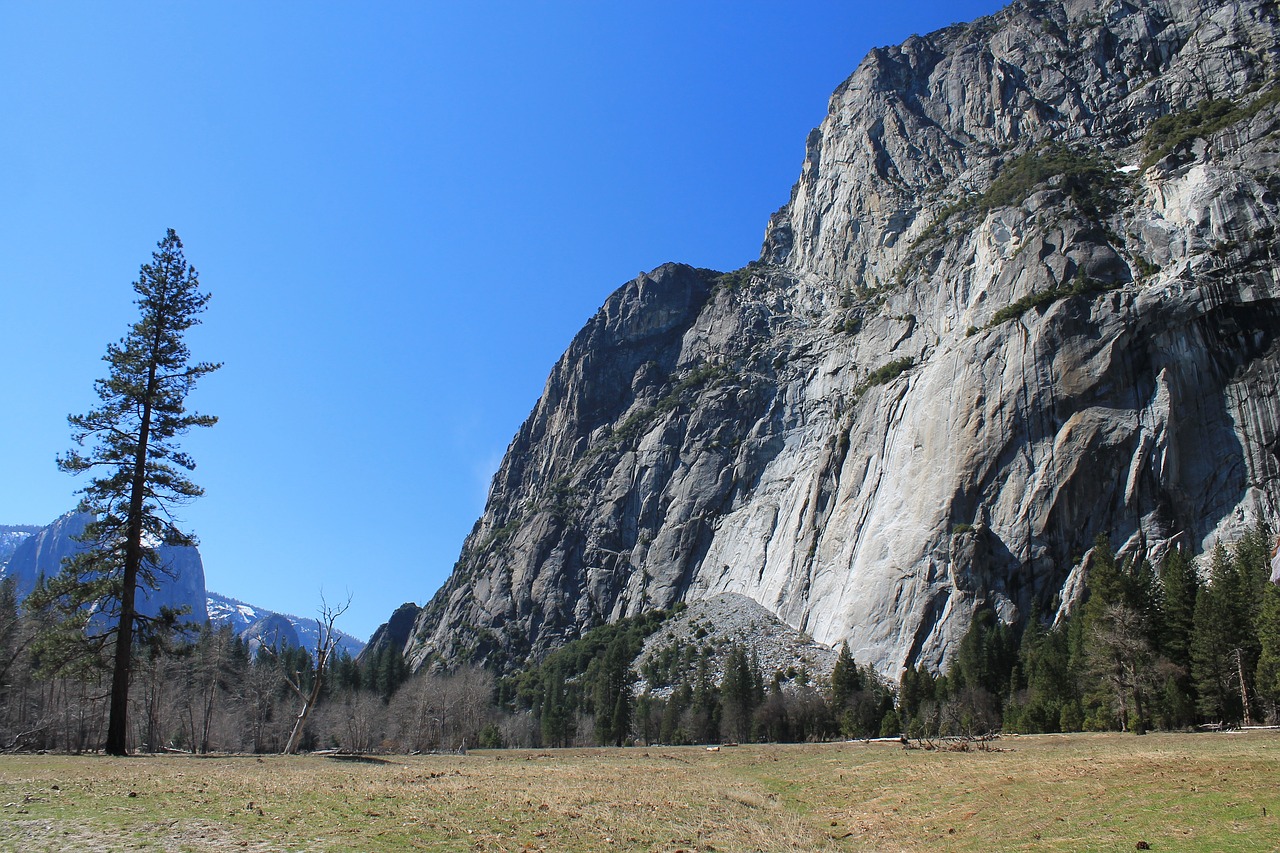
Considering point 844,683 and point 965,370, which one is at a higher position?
point 965,370

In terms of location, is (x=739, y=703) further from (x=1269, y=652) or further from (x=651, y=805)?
(x=651, y=805)

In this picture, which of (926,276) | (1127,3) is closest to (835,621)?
(926,276)

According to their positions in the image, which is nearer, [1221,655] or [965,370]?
[1221,655]

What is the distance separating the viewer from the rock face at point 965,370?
293 feet

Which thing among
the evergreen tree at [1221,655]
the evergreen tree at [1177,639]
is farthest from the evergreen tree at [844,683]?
the evergreen tree at [1221,655]

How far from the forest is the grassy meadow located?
33.1ft

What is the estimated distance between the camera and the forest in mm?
48938

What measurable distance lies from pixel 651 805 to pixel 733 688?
7146cm

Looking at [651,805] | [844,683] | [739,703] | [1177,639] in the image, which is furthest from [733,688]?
[651,805]

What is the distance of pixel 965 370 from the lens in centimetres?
10481

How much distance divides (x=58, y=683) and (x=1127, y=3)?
19412 cm

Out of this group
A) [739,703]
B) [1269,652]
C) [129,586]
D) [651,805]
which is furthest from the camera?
[739,703]

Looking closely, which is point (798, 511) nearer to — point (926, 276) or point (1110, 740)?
point (926, 276)

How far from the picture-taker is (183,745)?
85.7m
